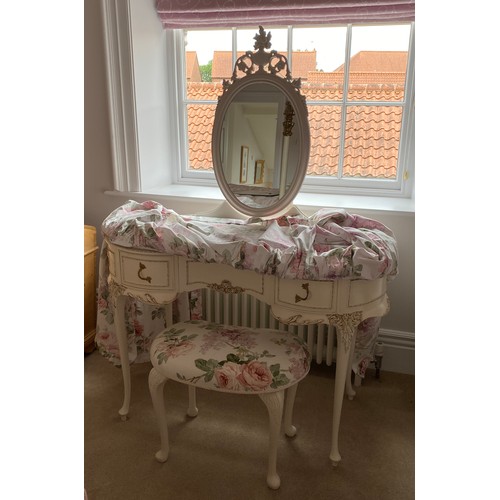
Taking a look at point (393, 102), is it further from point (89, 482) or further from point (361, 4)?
point (89, 482)

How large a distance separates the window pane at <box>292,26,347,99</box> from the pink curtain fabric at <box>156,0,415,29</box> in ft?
0.37

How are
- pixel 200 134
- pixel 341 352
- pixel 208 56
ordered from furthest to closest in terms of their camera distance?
pixel 200 134 < pixel 208 56 < pixel 341 352

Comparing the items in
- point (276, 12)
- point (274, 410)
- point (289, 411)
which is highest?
point (276, 12)

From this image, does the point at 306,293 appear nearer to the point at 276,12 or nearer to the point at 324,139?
the point at 324,139

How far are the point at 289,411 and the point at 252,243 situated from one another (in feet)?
2.25

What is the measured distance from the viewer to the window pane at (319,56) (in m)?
2.25

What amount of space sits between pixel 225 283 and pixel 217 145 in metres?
0.58

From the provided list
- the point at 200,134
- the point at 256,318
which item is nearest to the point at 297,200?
the point at 256,318

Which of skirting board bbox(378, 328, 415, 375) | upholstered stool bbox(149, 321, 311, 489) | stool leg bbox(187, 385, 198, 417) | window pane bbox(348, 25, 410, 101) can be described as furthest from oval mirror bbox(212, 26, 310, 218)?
skirting board bbox(378, 328, 415, 375)

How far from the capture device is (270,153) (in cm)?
179

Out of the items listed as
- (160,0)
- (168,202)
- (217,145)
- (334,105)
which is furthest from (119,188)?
(334,105)

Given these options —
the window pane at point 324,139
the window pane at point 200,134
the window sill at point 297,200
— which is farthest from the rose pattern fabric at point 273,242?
the window pane at point 200,134

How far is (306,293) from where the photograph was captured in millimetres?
1511

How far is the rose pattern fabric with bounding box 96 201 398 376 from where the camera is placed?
147 cm
